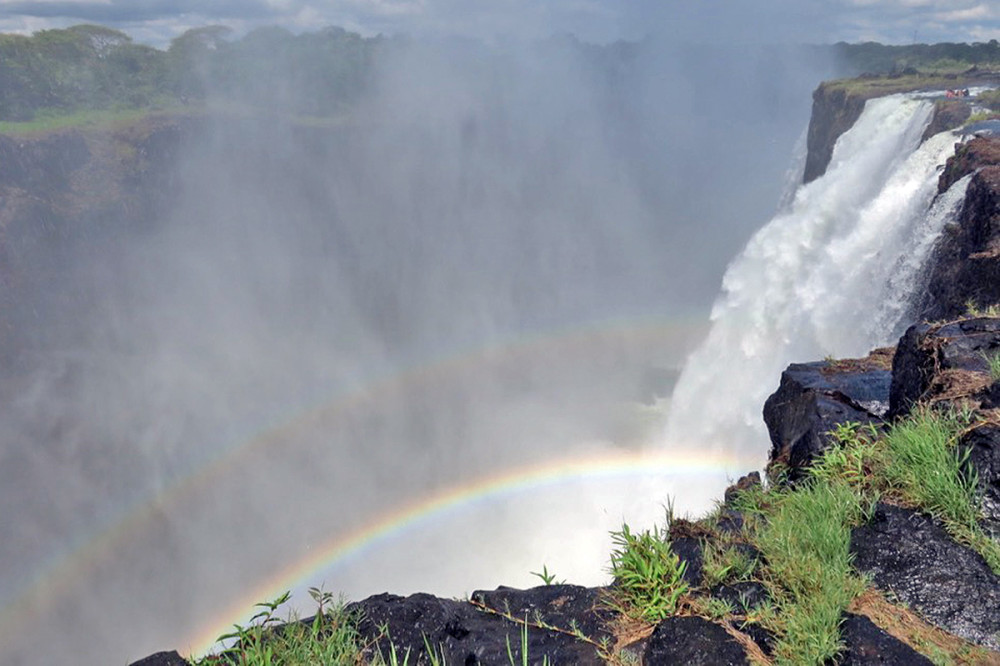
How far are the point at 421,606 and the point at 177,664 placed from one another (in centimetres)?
108

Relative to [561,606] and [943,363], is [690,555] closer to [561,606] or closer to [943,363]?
[561,606]

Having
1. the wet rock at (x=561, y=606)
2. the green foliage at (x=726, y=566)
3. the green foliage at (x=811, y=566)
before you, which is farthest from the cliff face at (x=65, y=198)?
the green foliage at (x=811, y=566)

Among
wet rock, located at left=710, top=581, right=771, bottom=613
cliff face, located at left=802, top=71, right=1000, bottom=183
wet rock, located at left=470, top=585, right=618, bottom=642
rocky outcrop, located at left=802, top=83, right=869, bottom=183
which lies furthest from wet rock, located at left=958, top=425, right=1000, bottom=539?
cliff face, located at left=802, top=71, right=1000, bottom=183

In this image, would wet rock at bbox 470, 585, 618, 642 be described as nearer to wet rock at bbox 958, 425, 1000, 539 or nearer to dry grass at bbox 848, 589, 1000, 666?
dry grass at bbox 848, 589, 1000, 666

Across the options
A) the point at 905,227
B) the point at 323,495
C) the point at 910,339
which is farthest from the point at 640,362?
the point at 910,339

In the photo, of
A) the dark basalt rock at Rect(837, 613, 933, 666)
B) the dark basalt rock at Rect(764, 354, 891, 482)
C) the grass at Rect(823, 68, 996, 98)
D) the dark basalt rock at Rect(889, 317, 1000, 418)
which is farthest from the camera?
the grass at Rect(823, 68, 996, 98)

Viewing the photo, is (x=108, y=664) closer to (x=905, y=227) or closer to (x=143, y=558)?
(x=143, y=558)

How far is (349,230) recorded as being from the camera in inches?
2359

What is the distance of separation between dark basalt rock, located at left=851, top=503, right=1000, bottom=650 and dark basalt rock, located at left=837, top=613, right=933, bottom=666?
32 cm

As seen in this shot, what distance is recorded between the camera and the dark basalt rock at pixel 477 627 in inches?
120

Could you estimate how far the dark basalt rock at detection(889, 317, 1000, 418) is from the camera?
13.5 ft

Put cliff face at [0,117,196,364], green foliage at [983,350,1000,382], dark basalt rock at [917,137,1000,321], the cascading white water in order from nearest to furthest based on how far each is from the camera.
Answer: green foliage at [983,350,1000,382]
dark basalt rock at [917,137,1000,321]
the cascading white water
cliff face at [0,117,196,364]

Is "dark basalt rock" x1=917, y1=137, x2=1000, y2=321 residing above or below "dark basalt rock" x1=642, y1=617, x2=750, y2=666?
above

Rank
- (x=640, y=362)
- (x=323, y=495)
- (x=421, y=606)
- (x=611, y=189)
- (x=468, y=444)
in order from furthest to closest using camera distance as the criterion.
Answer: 1. (x=611, y=189)
2. (x=640, y=362)
3. (x=468, y=444)
4. (x=323, y=495)
5. (x=421, y=606)
